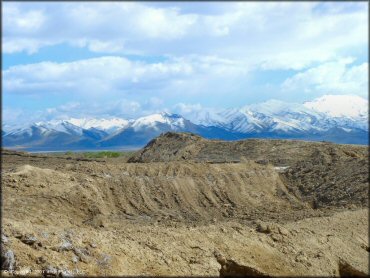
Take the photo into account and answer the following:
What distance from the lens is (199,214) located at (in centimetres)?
2312

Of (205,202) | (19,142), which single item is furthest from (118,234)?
(19,142)

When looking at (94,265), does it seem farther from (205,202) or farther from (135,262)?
(205,202)

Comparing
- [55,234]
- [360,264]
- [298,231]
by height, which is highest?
[55,234]

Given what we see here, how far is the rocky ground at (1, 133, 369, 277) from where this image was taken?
11.5 metres

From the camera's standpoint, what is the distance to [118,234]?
42.1 feet

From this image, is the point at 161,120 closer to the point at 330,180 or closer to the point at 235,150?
the point at 235,150

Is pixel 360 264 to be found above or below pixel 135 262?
below

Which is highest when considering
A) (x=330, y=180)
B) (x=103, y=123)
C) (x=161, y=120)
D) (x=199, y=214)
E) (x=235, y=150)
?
(x=103, y=123)

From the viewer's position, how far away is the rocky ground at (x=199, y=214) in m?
11.5

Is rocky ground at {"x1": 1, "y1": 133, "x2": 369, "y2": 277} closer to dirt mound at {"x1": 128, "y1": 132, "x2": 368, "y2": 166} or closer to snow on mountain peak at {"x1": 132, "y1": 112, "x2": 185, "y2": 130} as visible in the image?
dirt mound at {"x1": 128, "y1": 132, "x2": 368, "y2": 166}

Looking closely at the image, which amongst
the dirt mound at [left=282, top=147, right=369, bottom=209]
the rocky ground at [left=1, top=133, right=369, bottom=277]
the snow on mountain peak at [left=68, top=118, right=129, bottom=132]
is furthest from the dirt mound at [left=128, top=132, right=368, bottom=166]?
the snow on mountain peak at [left=68, top=118, right=129, bottom=132]

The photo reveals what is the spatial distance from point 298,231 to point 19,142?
96.8m

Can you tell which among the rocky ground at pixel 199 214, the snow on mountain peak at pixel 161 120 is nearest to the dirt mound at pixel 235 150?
the rocky ground at pixel 199 214

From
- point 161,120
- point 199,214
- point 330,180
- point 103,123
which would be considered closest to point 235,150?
A: point 330,180
